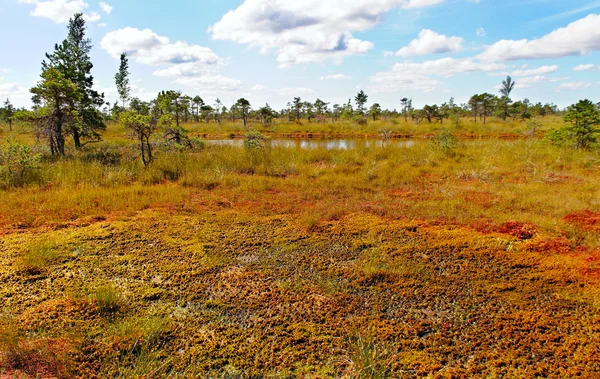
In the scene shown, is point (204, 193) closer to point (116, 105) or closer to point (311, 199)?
point (311, 199)

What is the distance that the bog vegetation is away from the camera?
2.66 metres

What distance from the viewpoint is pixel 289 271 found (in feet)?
13.4

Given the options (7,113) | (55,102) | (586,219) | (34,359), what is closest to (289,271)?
(34,359)

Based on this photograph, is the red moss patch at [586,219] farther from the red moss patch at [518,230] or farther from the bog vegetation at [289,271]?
the red moss patch at [518,230]

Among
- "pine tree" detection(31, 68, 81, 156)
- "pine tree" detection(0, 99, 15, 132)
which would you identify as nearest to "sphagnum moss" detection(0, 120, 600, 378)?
"pine tree" detection(31, 68, 81, 156)

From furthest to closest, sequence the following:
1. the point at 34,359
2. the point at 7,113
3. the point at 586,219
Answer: the point at 7,113 < the point at 586,219 < the point at 34,359

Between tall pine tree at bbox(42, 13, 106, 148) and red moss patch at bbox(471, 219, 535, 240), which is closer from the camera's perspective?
red moss patch at bbox(471, 219, 535, 240)

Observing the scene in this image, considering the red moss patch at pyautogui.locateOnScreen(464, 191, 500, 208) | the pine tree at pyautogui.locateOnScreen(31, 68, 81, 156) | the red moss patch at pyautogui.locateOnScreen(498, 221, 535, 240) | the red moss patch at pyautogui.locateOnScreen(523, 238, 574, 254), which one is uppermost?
the pine tree at pyautogui.locateOnScreen(31, 68, 81, 156)

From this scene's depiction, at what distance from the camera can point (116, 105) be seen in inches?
1372

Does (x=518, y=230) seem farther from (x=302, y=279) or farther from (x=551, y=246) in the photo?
(x=302, y=279)

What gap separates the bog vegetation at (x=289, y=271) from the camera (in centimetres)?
266

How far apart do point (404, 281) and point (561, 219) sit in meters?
3.69

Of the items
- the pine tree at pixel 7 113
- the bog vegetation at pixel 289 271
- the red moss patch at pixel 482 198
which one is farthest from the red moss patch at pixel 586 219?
the pine tree at pixel 7 113

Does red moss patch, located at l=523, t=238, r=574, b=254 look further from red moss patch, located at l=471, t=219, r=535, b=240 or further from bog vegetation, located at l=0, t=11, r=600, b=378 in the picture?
red moss patch, located at l=471, t=219, r=535, b=240
